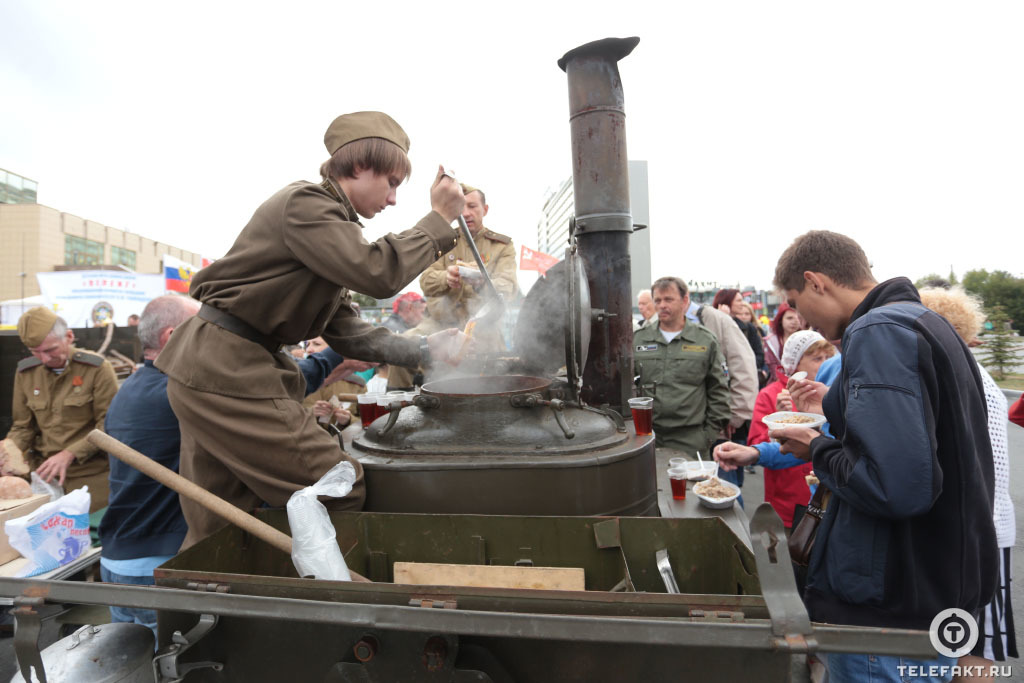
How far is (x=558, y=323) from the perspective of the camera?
9.64ft

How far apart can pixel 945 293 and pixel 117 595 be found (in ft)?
11.6

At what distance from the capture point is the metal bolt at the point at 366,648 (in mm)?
1380

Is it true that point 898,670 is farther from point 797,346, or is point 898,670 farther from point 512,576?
point 797,346

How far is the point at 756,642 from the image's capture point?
3.64 feet

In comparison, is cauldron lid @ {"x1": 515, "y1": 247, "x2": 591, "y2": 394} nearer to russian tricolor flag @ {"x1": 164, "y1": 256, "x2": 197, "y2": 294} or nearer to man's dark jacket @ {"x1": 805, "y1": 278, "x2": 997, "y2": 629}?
man's dark jacket @ {"x1": 805, "y1": 278, "x2": 997, "y2": 629}

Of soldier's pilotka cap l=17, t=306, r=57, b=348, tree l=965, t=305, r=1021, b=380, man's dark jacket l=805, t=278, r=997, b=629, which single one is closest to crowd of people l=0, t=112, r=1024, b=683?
man's dark jacket l=805, t=278, r=997, b=629

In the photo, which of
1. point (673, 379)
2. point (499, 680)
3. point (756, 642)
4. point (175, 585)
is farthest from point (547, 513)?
point (673, 379)

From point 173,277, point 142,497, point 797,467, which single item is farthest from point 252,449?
point 173,277

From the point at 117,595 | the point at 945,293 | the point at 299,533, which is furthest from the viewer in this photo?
the point at 945,293

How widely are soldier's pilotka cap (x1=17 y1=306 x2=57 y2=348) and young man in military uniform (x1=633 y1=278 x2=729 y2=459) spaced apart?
15.9 ft

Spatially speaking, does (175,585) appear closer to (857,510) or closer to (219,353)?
(219,353)

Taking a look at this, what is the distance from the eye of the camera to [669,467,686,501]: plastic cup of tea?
8.76 ft

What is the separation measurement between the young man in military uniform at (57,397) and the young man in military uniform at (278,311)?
290cm

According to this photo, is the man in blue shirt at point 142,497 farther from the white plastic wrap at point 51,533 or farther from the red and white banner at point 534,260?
the red and white banner at point 534,260
